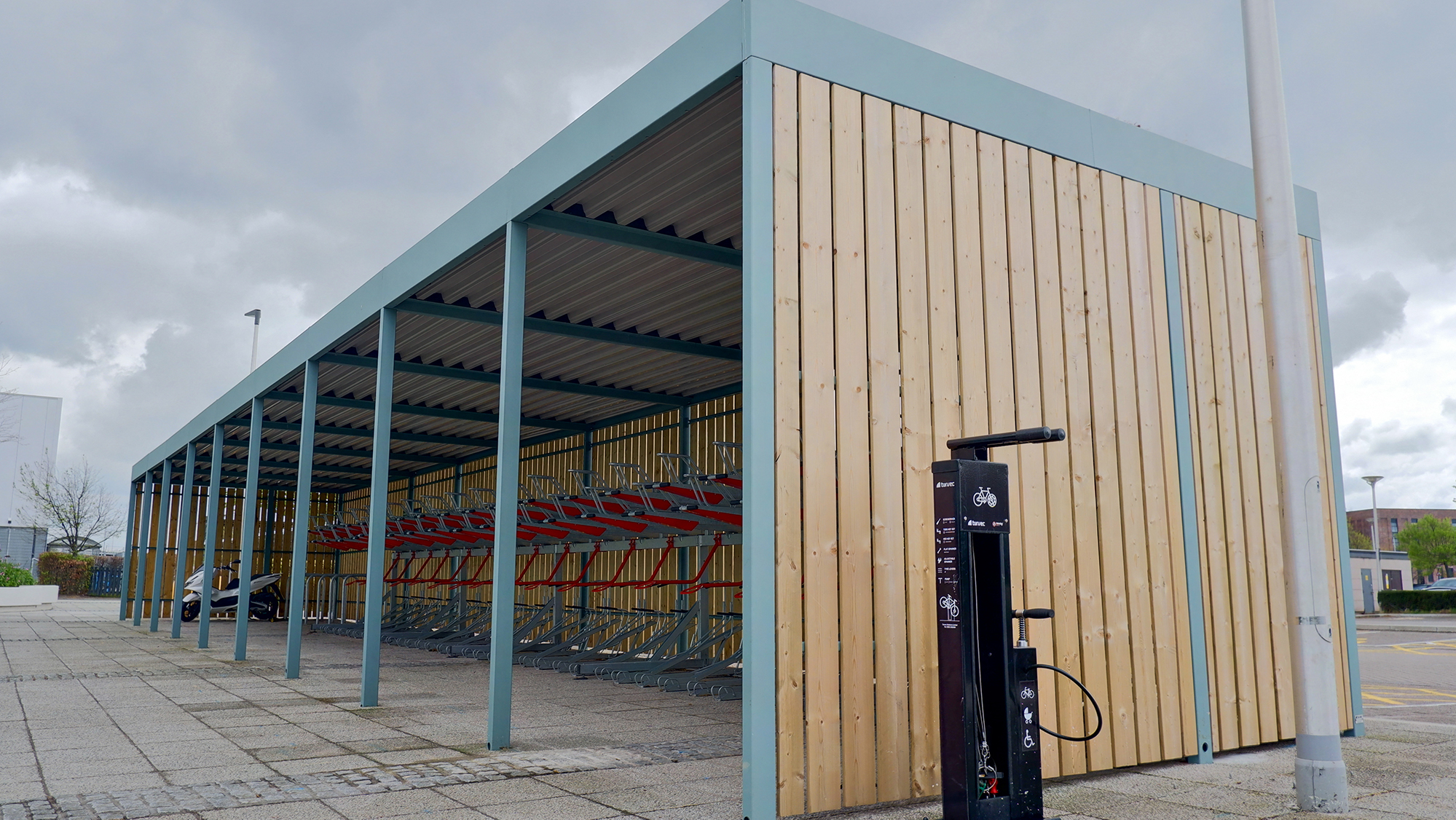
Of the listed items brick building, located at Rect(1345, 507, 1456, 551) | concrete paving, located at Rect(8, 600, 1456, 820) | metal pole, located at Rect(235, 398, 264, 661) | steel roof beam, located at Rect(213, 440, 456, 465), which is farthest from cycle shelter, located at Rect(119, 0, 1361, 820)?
brick building, located at Rect(1345, 507, 1456, 551)

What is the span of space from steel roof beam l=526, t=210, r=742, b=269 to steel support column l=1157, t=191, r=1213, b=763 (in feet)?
10.8

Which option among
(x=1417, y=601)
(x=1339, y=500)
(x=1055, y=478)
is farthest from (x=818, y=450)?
(x=1417, y=601)

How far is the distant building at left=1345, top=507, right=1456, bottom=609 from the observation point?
43.6 m

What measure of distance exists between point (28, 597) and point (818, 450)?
102ft

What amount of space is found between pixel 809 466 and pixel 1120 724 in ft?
8.87

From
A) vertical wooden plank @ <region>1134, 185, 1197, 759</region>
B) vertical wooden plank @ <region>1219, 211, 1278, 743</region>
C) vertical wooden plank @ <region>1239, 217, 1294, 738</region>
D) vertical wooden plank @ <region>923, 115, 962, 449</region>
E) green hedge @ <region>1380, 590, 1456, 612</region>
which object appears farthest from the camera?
green hedge @ <region>1380, 590, 1456, 612</region>

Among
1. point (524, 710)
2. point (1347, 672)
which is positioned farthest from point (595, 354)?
point (1347, 672)

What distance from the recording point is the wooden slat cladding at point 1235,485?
20.4ft

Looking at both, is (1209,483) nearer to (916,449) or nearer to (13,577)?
(916,449)

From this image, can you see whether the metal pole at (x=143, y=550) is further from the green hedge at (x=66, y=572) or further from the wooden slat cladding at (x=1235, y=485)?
the wooden slat cladding at (x=1235, y=485)

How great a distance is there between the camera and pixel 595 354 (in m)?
11.7

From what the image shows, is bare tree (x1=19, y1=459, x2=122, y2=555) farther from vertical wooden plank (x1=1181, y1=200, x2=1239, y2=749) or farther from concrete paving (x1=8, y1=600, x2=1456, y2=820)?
vertical wooden plank (x1=1181, y1=200, x2=1239, y2=749)

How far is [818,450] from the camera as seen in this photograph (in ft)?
14.7

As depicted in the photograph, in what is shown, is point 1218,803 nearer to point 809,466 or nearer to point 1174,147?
point 809,466
